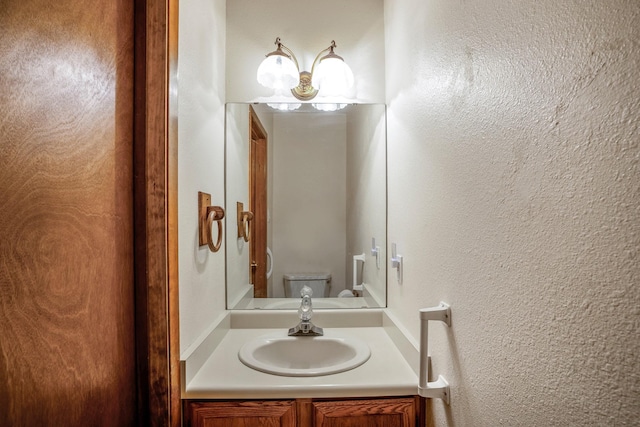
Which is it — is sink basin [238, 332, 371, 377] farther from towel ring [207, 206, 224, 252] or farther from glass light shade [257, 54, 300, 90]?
glass light shade [257, 54, 300, 90]

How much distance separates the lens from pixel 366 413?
1.03 m

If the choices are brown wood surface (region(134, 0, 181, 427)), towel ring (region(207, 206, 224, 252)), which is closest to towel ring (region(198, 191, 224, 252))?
towel ring (region(207, 206, 224, 252))

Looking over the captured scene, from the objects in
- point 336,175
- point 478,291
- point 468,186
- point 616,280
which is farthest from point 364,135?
point 616,280

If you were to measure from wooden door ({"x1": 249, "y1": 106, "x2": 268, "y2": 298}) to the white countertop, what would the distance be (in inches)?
11.5

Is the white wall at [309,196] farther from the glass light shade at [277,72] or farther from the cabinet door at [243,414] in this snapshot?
the cabinet door at [243,414]

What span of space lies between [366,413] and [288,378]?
0.28 metres

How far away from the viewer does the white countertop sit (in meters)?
1.01

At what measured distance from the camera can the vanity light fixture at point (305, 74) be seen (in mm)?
1539

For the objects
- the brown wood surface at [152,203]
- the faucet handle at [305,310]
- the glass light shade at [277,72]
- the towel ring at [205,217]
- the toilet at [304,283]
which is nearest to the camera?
the brown wood surface at [152,203]

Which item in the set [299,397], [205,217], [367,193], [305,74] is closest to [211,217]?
[205,217]

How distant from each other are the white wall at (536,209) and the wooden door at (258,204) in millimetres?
927

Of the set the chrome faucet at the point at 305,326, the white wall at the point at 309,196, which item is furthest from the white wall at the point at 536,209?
the white wall at the point at 309,196

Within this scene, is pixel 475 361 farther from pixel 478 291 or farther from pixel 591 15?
pixel 591 15

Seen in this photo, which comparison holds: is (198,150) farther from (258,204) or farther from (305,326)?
(305,326)
